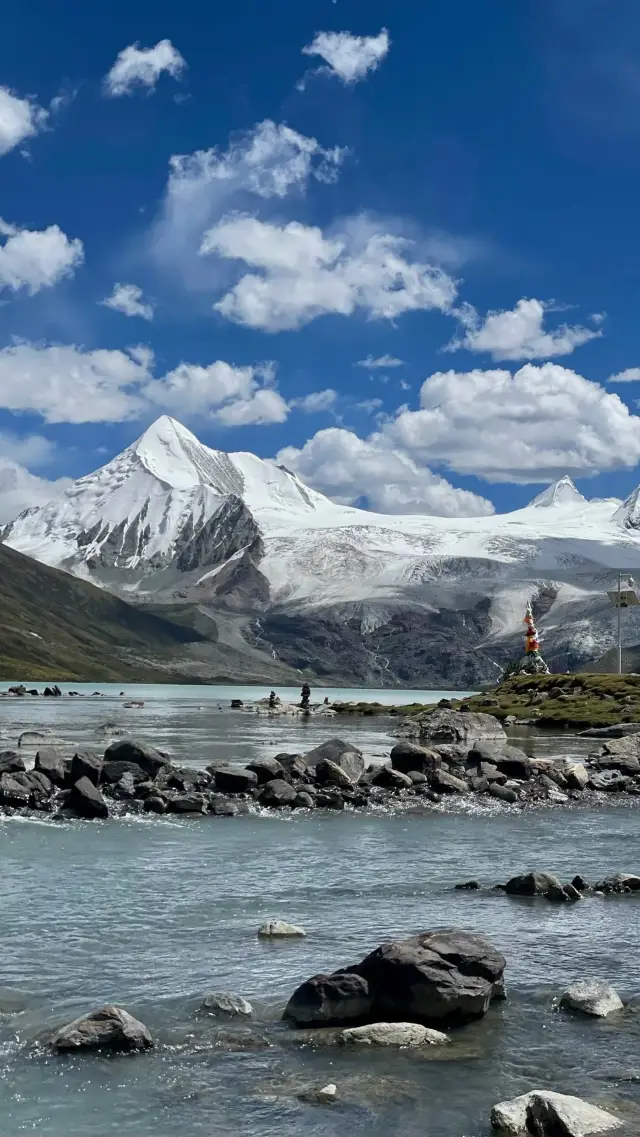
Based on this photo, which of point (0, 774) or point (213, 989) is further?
point (0, 774)

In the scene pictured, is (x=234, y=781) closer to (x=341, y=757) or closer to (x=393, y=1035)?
(x=341, y=757)

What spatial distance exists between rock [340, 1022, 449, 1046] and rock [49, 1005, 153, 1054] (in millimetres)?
3248

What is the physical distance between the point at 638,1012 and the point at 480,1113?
5255mm

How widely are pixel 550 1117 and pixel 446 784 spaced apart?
37.5 meters

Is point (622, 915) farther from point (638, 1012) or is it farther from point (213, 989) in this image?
point (213, 989)

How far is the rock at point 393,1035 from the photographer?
16.8 meters

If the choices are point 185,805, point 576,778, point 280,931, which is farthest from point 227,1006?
point 576,778

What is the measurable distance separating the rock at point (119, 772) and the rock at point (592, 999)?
32362 mm

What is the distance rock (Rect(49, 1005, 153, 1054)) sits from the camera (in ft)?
53.6

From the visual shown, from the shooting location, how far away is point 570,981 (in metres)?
20.1

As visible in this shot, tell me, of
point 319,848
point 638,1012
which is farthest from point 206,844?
point 638,1012

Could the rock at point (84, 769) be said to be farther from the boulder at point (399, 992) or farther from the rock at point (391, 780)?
the boulder at point (399, 992)

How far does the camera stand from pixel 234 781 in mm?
47938

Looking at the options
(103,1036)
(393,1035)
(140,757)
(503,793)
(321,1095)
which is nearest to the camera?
(321,1095)
